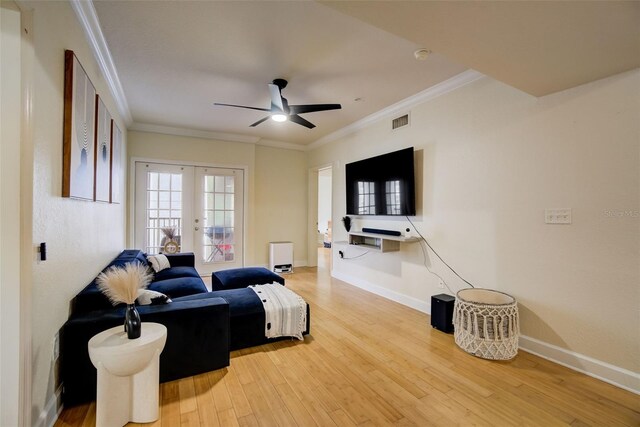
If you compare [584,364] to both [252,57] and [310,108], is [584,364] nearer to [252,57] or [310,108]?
[310,108]

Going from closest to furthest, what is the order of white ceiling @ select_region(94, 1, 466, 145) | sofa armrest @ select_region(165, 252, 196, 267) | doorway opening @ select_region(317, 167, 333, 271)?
white ceiling @ select_region(94, 1, 466, 145), sofa armrest @ select_region(165, 252, 196, 267), doorway opening @ select_region(317, 167, 333, 271)

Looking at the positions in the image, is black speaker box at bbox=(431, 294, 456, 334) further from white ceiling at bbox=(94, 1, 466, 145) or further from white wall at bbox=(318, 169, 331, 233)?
white wall at bbox=(318, 169, 331, 233)

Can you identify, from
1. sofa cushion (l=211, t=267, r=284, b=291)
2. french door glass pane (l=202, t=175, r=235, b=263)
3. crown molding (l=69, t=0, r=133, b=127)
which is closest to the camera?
crown molding (l=69, t=0, r=133, b=127)

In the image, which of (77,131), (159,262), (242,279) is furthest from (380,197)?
(77,131)

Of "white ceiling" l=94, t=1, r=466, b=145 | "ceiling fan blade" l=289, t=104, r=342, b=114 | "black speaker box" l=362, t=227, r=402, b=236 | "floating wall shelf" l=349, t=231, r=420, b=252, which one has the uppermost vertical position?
"white ceiling" l=94, t=1, r=466, b=145

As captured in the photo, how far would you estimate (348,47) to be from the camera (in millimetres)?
2469

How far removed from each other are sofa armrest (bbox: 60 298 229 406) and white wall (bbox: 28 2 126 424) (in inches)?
3.6

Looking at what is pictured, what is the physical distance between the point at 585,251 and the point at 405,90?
92.1 inches

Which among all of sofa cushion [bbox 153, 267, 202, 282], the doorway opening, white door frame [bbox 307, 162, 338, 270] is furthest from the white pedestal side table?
the doorway opening

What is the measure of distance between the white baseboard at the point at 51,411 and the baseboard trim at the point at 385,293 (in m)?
3.32

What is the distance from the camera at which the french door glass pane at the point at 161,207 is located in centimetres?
494

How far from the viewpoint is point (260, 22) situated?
217 centimetres

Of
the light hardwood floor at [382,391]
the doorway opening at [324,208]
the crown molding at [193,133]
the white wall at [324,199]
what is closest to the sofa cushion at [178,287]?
the light hardwood floor at [382,391]

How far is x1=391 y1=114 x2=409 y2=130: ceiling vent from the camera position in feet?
12.3
